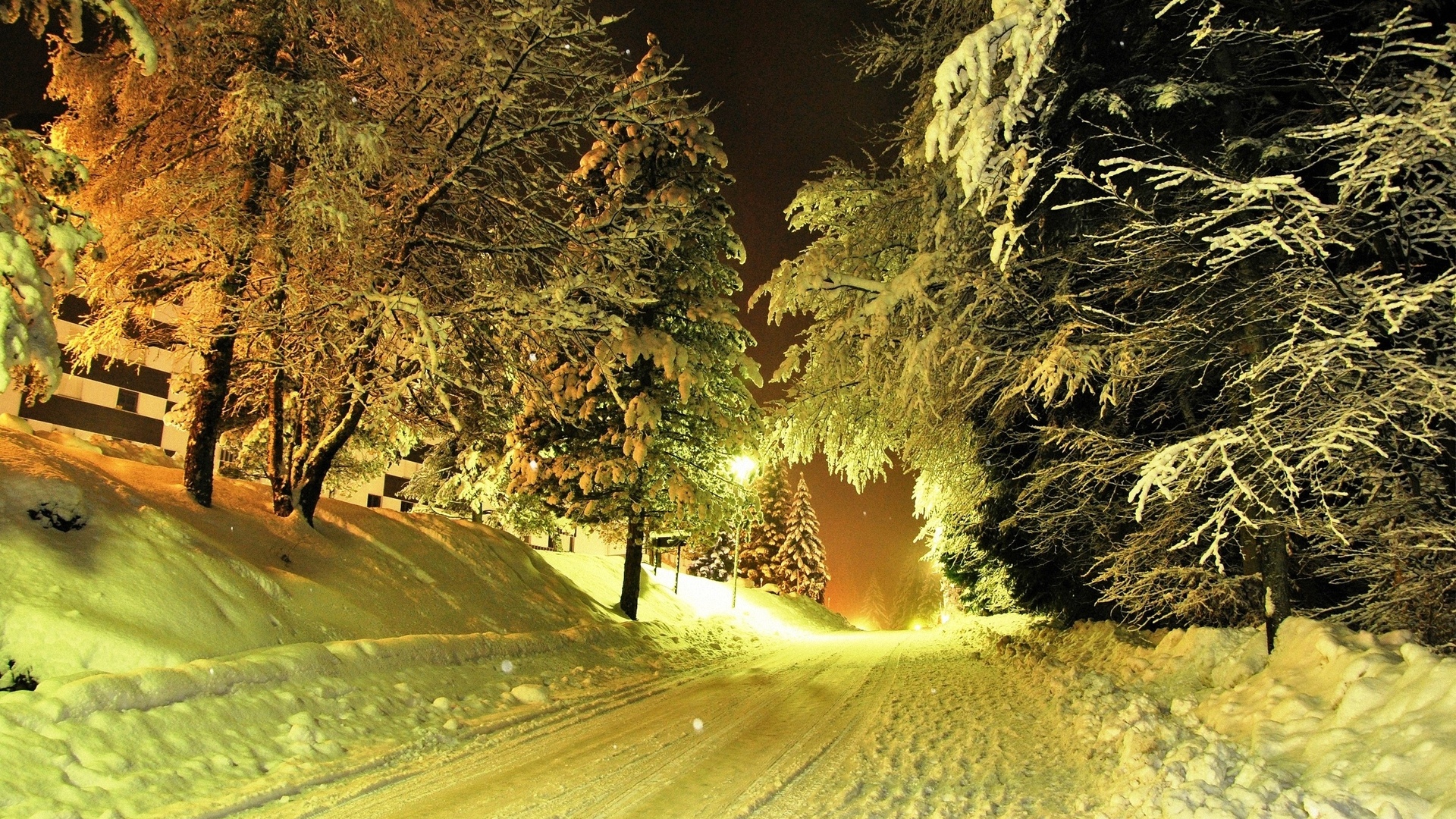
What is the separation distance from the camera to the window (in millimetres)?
26406

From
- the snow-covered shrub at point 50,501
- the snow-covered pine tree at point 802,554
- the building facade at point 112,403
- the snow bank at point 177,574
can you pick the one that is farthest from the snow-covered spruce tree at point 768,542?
the snow-covered shrub at point 50,501

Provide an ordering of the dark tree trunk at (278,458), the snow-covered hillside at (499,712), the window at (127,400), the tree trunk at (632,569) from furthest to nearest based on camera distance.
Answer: the window at (127,400) < the tree trunk at (632,569) < the dark tree trunk at (278,458) < the snow-covered hillside at (499,712)

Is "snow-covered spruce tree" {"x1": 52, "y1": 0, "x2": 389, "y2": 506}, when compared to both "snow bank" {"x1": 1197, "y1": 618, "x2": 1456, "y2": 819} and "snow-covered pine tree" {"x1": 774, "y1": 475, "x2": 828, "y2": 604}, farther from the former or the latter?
"snow-covered pine tree" {"x1": 774, "y1": 475, "x2": 828, "y2": 604}

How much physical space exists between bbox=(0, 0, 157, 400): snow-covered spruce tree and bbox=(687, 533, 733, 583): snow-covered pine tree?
153 ft

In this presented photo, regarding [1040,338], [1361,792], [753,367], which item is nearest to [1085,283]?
[1040,338]

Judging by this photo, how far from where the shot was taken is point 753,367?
15.6 meters

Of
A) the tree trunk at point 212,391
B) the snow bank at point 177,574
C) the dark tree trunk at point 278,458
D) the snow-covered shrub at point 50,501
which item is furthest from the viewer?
the dark tree trunk at point 278,458

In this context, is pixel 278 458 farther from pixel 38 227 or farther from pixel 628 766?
pixel 628 766

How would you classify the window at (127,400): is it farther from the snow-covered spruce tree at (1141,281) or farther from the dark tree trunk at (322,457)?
the snow-covered spruce tree at (1141,281)

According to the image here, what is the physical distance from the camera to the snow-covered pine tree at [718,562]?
52.2 metres

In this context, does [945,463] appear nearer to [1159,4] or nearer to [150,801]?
[1159,4]

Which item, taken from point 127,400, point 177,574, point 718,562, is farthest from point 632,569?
point 718,562

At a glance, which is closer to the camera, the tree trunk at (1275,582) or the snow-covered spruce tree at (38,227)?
the snow-covered spruce tree at (38,227)

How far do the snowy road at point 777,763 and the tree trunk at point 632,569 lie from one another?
6082mm
